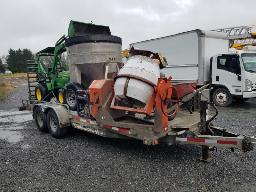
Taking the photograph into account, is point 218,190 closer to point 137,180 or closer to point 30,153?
point 137,180

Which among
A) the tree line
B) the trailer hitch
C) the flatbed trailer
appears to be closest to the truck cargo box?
the flatbed trailer

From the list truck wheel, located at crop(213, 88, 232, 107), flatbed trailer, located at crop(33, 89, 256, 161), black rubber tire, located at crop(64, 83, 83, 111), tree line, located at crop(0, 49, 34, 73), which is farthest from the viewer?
tree line, located at crop(0, 49, 34, 73)

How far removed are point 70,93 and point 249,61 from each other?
23.8 ft

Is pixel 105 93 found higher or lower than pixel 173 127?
higher

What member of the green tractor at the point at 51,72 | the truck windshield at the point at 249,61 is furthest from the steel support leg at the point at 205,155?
the truck windshield at the point at 249,61

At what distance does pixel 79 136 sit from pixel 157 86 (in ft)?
11.1

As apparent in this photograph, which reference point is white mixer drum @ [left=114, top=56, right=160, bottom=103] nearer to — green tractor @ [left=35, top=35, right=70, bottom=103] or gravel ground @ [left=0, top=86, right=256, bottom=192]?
gravel ground @ [left=0, top=86, right=256, bottom=192]

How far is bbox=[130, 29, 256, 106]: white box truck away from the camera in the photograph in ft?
39.3

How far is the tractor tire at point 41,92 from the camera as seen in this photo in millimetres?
9844

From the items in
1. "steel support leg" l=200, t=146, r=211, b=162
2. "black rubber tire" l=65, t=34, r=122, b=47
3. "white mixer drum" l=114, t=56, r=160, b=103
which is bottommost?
"steel support leg" l=200, t=146, r=211, b=162

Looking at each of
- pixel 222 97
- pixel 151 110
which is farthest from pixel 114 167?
pixel 222 97

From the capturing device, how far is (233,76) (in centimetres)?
1220

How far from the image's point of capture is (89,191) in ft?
15.4

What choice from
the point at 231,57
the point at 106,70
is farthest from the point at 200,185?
the point at 231,57
